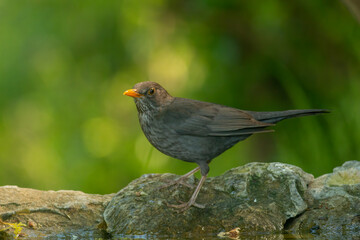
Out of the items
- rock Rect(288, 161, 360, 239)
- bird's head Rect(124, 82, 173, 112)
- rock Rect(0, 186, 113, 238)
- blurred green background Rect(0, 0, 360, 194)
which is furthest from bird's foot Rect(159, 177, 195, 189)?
rock Rect(288, 161, 360, 239)

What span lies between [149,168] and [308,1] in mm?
Result: 2126

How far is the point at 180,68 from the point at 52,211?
97.2 inches

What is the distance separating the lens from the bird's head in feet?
15.9

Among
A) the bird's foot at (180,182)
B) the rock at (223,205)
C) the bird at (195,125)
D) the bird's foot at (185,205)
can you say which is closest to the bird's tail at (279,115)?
the bird at (195,125)

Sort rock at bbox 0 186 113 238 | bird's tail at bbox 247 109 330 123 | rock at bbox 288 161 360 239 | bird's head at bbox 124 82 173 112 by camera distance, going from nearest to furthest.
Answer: rock at bbox 288 161 360 239
rock at bbox 0 186 113 238
bird's tail at bbox 247 109 330 123
bird's head at bbox 124 82 173 112

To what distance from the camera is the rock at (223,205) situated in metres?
4.06

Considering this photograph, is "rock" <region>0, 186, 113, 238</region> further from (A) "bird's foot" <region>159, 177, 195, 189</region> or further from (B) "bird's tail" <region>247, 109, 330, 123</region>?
(B) "bird's tail" <region>247, 109, 330, 123</region>

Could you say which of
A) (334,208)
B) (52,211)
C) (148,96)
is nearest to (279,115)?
(334,208)

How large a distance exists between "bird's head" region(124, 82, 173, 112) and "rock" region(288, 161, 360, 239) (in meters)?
1.33

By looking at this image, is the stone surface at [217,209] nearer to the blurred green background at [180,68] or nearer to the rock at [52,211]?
the rock at [52,211]

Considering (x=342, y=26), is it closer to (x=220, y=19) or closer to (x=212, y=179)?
(x=220, y=19)

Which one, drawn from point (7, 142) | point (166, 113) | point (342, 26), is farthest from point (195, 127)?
point (7, 142)

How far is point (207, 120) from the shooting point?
475cm

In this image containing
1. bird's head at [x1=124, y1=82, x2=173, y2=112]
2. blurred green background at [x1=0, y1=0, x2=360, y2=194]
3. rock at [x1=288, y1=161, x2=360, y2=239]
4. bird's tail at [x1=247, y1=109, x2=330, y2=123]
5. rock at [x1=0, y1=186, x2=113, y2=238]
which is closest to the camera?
rock at [x1=288, y1=161, x2=360, y2=239]
